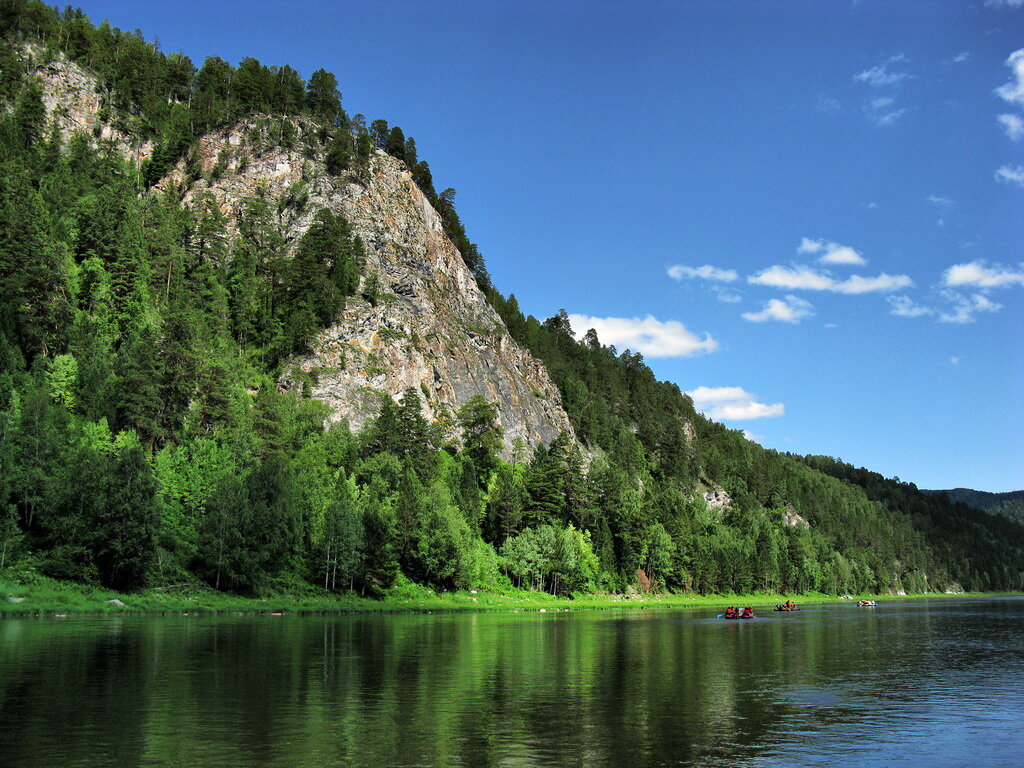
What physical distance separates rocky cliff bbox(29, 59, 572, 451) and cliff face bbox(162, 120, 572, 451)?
0.31m

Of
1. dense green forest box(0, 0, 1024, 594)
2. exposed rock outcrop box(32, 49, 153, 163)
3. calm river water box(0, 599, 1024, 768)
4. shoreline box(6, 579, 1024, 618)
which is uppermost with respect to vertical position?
exposed rock outcrop box(32, 49, 153, 163)

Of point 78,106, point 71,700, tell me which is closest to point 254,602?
point 71,700

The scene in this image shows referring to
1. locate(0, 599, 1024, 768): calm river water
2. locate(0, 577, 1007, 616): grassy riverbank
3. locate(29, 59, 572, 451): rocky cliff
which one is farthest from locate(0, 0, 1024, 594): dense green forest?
locate(0, 599, 1024, 768): calm river water

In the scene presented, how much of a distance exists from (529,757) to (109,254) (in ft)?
416

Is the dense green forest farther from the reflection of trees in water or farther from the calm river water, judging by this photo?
the reflection of trees in water

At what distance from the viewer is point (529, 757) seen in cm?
2036

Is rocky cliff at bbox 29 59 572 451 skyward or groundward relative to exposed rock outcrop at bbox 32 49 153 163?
groundward

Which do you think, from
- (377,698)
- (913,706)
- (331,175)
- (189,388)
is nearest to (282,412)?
(189,388)

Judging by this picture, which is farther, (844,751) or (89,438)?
(89,438)

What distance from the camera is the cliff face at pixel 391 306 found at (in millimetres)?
144375

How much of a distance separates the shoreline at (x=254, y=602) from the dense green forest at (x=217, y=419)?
99.2 inches

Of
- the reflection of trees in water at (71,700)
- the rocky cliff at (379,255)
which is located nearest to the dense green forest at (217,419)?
the rocky cliff at (379,255)

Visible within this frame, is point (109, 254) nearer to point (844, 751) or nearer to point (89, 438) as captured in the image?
point (89, 438)

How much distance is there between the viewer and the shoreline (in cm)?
7019
